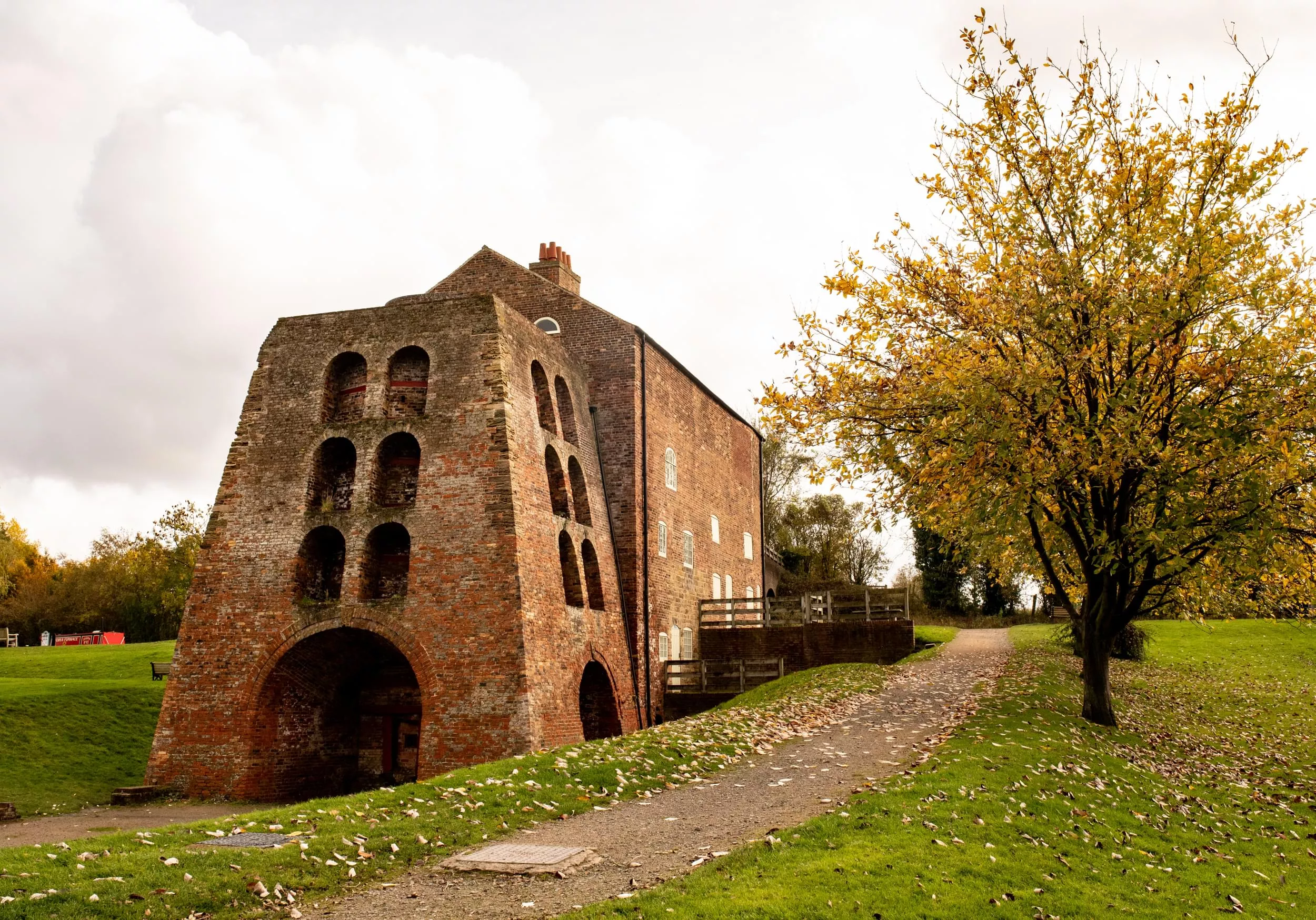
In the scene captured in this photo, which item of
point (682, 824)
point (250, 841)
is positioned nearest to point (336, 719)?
point (250, 841)

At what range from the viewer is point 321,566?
2277 cm

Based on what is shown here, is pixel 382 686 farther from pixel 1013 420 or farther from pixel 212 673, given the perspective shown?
pixel 1013 420

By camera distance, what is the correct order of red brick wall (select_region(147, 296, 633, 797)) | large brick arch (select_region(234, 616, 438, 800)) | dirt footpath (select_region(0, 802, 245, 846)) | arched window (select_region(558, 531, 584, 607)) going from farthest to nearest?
arched window (select_region(558, 531, 584, 607)), large brick arch (select_region(234, 616, 438, 800)), red brick wall (select_region(147, 296, 633, 797)), dirt footpath (select_region(0, 802, 245, 846))

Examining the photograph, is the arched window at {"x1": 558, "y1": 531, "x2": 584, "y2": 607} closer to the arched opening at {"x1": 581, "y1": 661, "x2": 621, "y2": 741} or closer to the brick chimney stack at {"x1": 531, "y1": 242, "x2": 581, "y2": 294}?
the arched opening at {"x1": 581, "y1": 661, "x2": 621, "y2": 741}

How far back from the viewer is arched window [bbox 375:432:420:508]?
22641 millimetres

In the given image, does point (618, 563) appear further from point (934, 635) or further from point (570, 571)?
point (934, 635)

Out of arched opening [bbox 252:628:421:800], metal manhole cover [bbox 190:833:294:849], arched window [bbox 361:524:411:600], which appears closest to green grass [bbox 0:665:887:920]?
metal manhole cover [bbox 190:833:294:849]

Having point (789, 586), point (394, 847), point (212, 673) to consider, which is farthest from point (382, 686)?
point (789, 586)

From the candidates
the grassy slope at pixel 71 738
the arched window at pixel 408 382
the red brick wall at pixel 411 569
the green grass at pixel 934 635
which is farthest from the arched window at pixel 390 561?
the green grass at pixel 934 635

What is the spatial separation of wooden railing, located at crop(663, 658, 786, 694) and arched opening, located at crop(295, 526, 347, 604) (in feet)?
32.9

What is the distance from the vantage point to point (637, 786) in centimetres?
1369

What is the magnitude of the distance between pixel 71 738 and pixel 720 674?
17008 mm

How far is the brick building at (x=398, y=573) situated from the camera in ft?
66.5

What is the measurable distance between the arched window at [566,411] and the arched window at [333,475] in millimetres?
5436
